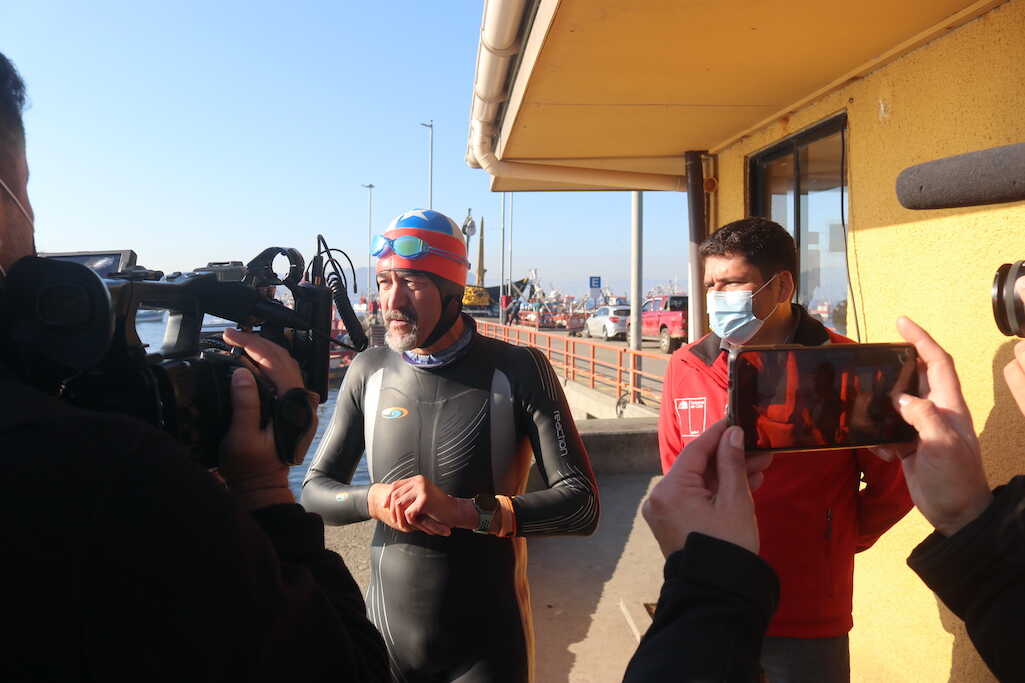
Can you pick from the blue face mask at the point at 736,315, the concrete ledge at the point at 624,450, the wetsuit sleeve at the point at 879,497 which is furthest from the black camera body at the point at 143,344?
the concrete ledge at the point at 624,450

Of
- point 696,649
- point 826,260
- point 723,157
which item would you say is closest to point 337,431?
point 696,649

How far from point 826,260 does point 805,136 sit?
2.43 feet

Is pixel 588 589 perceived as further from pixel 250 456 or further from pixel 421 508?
pixel 250 456

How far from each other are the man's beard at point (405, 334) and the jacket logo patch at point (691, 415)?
3.34 feet

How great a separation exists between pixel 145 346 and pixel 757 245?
2084 millimetres

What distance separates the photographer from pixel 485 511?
2193 millimetres

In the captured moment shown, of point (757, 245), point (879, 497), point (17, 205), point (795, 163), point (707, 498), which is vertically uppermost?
point (795, 163)

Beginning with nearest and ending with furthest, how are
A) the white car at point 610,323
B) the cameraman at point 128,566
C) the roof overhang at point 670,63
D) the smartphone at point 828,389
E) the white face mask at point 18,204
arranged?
the cameraman at point 128,566 → the white face mask at point 18,204 → the smartphone at point 828,389 → the roof overhang at point 670,63 → the white car at point 610,323

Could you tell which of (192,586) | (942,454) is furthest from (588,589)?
(192,586)

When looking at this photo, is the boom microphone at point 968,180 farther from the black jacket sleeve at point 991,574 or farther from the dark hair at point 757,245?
the dark hair at point 757,245

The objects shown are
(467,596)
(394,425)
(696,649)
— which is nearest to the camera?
(696,649)

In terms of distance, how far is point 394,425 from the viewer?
258 cm

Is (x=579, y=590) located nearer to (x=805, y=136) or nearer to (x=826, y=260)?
(x=826, y=260)

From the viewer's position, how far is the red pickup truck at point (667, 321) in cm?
2412
